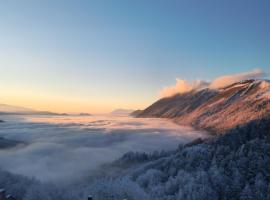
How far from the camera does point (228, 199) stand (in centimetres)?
11538

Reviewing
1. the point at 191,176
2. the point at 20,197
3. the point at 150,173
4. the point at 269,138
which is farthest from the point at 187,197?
the point at 269,138

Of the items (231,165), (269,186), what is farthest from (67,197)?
(231,165)

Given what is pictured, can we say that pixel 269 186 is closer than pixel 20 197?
No

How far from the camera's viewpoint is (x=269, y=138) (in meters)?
175

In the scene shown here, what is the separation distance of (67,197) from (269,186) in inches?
2895

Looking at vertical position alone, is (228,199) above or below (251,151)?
below

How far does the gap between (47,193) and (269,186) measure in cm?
7799

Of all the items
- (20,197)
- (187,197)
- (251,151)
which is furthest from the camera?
(251,151)

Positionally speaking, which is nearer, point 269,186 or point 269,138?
point 269,186

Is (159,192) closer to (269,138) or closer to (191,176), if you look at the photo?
(191,176)

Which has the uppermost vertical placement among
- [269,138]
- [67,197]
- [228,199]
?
[269,138]

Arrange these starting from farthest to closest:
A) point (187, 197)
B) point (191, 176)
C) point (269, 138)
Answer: point (269, 138), point (191, 176), point (187, 197)

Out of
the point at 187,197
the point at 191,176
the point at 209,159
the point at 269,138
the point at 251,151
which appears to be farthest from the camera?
the point at 269,138

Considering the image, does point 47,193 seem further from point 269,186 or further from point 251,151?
point 251,151
